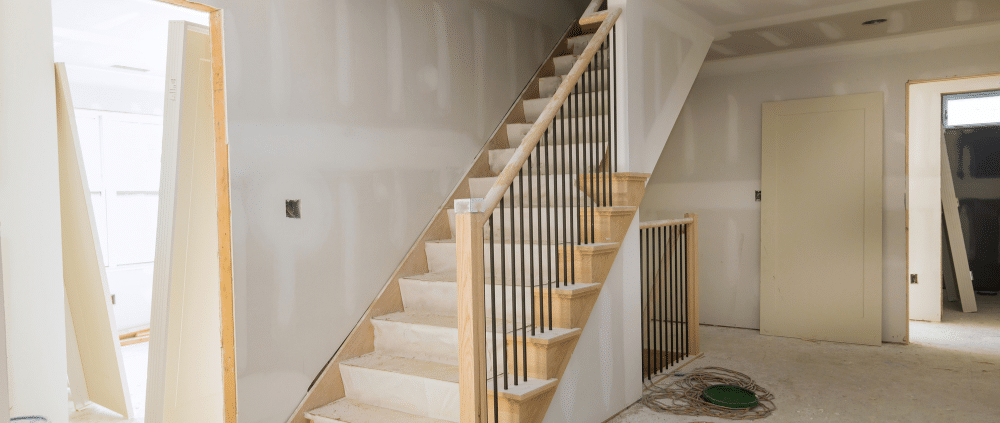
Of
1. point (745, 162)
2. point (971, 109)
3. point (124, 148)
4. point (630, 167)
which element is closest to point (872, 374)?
point (745, 162)

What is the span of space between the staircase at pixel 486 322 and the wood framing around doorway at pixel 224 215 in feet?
1.27

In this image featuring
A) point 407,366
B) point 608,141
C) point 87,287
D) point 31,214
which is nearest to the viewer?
point 31,214

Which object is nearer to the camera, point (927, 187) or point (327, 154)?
point (327, 154)

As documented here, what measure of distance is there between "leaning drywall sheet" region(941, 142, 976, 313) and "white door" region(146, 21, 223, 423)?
6.52 metres

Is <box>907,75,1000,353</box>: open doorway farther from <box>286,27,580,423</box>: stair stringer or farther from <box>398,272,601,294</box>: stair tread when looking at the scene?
<box>398,272,601,294</box>: stair tread

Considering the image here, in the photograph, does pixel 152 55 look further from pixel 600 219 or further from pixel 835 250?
pixel 835 250

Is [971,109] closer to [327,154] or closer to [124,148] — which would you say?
[327,154]

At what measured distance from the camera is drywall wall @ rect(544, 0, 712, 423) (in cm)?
306

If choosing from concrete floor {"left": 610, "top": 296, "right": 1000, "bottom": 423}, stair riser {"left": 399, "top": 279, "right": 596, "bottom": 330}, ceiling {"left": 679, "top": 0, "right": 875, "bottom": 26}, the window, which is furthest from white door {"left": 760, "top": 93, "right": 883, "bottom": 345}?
stair riser {"left": 399, "top": 279, "right": 596, "bottom": 330}

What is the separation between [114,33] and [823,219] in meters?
5.68

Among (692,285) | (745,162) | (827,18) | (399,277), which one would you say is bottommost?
(692,285)

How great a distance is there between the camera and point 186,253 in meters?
3.13

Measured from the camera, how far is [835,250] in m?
4.96

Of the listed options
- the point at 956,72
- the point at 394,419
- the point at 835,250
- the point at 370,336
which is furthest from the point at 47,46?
the point at 956,72
